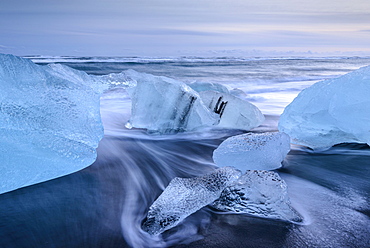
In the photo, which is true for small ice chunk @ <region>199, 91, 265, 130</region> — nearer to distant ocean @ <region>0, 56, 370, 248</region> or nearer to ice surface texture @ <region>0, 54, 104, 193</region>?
distant ocean @ <region>0, 56, 370, 248</region>

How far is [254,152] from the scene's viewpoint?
217 cm

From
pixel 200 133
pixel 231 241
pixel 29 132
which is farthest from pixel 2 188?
pixel 200 133

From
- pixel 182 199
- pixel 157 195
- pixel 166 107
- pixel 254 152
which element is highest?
pixel 166 107

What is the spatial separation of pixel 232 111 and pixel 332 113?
3.92 ft

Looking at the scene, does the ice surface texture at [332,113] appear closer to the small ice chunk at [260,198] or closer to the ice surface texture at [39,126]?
the small ice chunk at [260,198]

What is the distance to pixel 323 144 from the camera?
111 inches

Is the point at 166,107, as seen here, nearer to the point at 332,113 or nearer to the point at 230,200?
the point at 332,113

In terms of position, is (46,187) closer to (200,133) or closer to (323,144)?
(200,133)

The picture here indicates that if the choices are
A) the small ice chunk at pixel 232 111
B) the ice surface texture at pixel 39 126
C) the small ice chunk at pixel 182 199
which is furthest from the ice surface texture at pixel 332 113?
the ice surface texture at pixel 39 126

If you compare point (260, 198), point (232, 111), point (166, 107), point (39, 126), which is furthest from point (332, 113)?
point (39, 126)

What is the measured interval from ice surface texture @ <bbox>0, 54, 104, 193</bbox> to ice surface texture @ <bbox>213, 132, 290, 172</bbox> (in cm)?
102

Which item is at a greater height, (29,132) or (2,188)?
(29,132)

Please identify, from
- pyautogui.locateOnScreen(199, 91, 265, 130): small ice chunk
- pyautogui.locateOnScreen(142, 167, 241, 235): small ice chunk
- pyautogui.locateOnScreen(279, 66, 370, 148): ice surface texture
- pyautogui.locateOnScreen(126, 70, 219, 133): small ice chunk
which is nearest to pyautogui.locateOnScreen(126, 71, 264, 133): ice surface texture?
pyautogui.locateOnScreen(126, 70, 219, 133): small ice chunk

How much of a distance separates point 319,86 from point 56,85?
238cm
